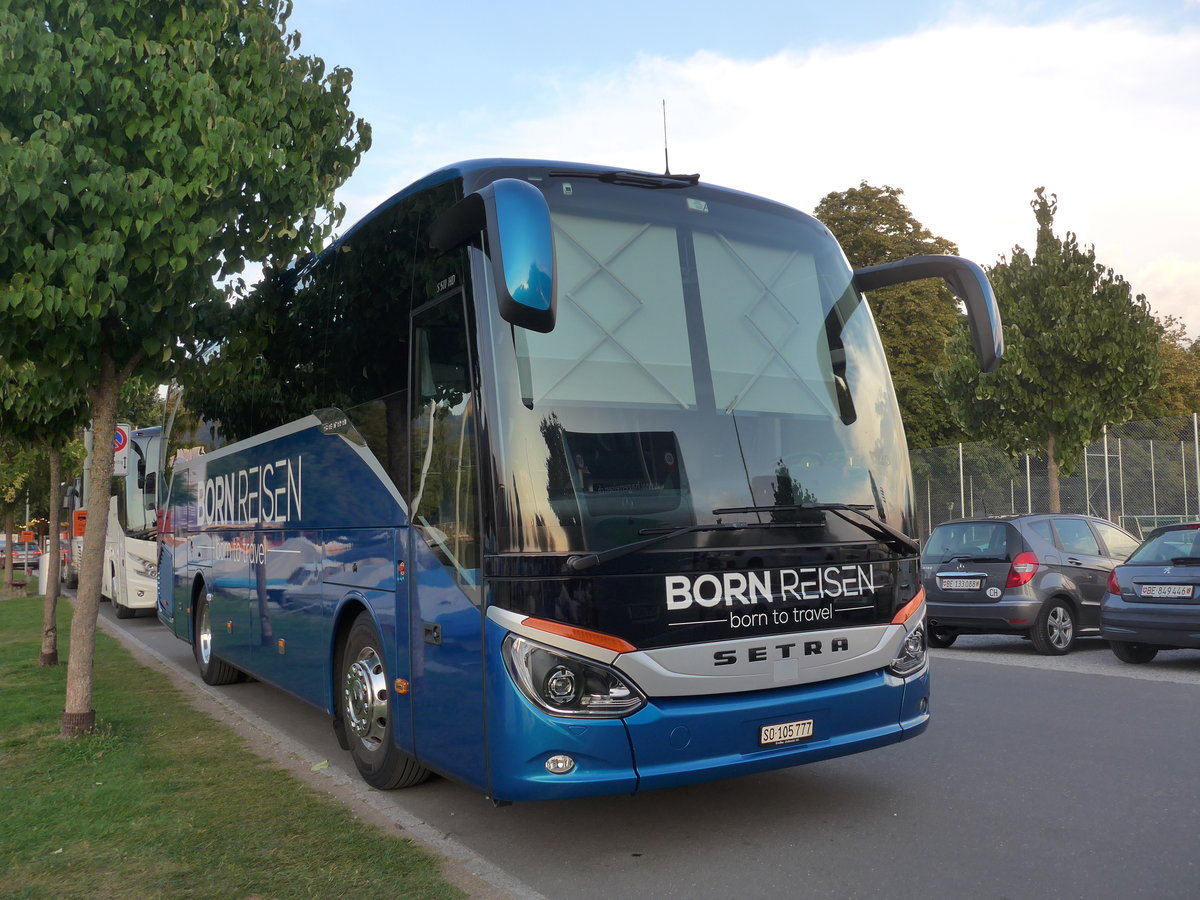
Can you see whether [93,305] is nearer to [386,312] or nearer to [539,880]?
[386,312]

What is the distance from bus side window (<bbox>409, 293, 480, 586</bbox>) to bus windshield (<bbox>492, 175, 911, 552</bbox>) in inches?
11.7

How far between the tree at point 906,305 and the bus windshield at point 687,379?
39.0 meters

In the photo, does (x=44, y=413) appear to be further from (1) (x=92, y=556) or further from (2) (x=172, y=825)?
(2) (x=172, y=825)

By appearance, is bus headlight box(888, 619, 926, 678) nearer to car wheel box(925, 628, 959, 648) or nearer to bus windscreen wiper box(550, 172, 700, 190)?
bus windscreen wiper box(550, 172, 700, 190)

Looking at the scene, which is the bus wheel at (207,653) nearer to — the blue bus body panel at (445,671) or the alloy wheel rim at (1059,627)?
the blue bus body panel at (445,671)

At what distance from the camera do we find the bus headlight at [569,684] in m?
4.92

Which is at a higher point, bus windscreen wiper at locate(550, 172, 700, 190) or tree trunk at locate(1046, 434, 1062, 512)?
bus windscreen wiper at locate(550, 172, 700, 190)

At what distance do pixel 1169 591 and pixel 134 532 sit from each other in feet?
53.9

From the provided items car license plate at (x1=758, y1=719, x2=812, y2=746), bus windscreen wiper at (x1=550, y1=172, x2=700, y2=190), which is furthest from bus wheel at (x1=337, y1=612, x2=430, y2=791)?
bus windscreen wiper at (x1=550, y1=172, x2=700, y2=190)

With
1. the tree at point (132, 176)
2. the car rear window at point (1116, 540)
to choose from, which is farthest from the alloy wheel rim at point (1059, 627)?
the tree at point (132, 176)


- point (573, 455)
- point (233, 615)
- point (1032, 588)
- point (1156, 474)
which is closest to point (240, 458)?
point (233, 615)

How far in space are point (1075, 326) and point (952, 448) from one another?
3.97 meters

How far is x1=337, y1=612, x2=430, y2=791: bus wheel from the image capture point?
21.1ft

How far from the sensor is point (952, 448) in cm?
2753
